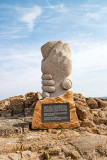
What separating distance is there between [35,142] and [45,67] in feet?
13.7

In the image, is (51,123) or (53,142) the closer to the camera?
(53,142)

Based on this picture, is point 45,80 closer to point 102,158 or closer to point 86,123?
point 86,123

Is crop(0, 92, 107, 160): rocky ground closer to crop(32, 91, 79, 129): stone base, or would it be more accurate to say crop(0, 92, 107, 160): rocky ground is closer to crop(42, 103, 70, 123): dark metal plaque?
crop(32, 91, 79, 129): stone base

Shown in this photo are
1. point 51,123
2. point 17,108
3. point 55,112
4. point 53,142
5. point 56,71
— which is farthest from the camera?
point 17,108

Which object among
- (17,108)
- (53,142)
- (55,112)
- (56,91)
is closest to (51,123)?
(55,112)

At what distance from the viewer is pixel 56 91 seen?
7832mm

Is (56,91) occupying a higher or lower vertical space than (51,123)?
higher

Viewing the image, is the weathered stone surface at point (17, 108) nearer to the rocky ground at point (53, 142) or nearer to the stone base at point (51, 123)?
the rocky ground at point (53, 142)

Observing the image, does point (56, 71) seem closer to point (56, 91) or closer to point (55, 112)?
point (56, 91)

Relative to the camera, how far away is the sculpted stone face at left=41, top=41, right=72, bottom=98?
7.78 m

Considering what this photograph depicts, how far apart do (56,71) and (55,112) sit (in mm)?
2681

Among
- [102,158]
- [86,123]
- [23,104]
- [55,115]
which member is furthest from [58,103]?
[23,104]

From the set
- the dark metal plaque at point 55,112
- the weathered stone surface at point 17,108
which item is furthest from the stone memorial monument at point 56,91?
the weathered stone surface at point 17,108

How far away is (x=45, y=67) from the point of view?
802 centimetres
